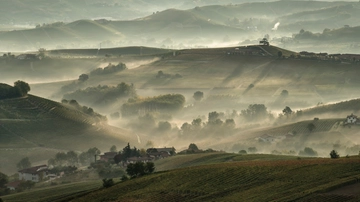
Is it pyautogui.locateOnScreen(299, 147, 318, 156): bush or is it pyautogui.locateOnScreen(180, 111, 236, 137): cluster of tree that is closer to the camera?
pyautogui.locateOnScreen(299, 147, 318, 156): bush

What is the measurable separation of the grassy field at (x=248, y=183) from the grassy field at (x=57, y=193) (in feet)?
15.0

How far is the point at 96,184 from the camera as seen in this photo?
9212 cm

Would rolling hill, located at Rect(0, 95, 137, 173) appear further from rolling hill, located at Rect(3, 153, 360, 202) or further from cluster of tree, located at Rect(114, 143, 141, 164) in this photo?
rolling hill, located at Rect(3, 153, 360, 202)

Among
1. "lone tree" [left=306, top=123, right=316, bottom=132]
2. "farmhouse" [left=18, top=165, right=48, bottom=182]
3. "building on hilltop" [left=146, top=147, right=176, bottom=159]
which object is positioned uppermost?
"lone tree" [left=306, top=123, right=316, bottom=132]

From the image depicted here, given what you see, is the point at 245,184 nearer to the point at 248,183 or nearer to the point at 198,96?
the point at 248,183

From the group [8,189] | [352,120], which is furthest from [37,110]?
[352,120]

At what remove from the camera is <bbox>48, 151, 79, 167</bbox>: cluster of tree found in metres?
123

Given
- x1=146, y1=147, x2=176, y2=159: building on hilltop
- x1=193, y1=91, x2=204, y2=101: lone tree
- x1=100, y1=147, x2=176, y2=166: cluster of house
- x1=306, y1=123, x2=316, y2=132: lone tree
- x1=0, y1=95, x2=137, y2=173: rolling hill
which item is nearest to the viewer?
x1=100, y1=147, x2=176, y2=166: cluster of house

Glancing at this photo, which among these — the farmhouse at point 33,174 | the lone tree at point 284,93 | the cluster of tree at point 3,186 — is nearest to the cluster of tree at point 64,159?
the farmhouse at point 33,174

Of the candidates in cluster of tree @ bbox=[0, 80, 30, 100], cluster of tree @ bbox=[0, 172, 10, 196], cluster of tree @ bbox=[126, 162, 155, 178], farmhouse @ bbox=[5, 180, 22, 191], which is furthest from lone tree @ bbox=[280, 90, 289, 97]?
cluster of tree @ bbox=[126, 162, 155, 178]

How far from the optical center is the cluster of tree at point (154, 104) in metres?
185

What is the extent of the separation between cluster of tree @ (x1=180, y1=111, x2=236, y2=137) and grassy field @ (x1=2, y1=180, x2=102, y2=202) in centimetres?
6302

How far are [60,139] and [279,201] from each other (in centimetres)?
7868

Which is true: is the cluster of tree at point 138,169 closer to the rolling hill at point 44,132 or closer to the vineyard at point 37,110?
the rolling hill at point 44,132
